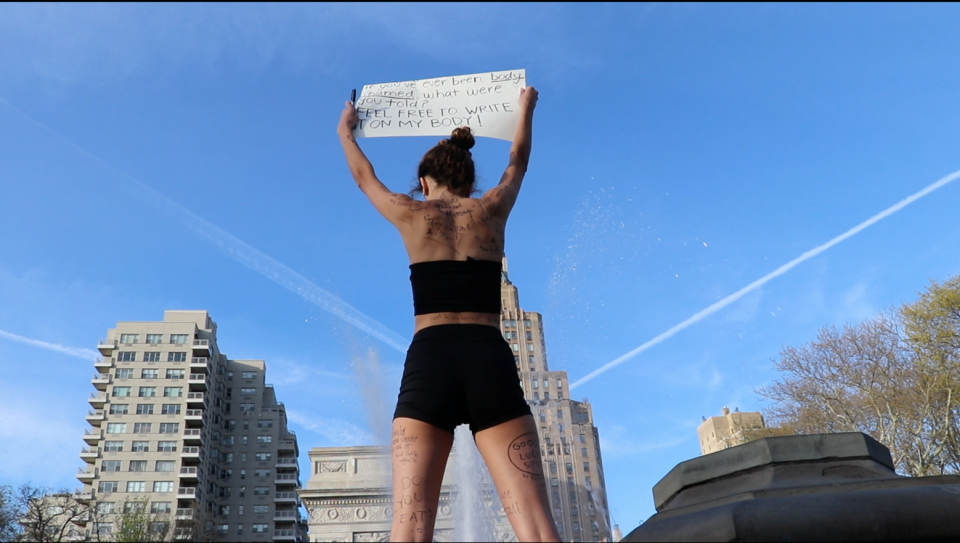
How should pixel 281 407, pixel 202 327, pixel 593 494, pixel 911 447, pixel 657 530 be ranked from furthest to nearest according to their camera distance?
pixel 281 407, pixel 202 327, pixel 593 494, pixel 911 447, pixel 657 530

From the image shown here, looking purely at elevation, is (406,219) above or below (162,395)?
below

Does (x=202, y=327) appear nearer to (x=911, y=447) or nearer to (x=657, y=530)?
(x=911, y=447)

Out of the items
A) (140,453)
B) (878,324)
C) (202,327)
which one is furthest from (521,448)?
(202,327)

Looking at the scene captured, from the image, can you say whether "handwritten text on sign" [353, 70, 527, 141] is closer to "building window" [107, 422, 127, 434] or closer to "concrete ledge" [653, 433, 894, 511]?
"concrete ledge" [653, 433, 894, 511]

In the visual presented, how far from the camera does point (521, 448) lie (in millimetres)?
2381

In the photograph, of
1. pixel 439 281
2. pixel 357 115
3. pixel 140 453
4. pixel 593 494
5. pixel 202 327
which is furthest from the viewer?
Result: pixel 202 327

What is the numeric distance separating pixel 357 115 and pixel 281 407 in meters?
79.1

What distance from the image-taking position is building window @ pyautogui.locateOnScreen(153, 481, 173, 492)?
6291 centimetres

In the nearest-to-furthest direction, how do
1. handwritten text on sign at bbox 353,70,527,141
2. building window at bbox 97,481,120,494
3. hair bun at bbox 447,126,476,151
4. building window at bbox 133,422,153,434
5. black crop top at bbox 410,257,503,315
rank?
black crop top at bbox 410,257,503,315 → hair bun at bbox 447,126,476,151 → handwritten text on sign at bbox 353,70,527,141 → building window at bbox 97,481,120,494 → building window at bbox 133,422,153,434

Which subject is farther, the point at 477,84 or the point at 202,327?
the point at 202,327

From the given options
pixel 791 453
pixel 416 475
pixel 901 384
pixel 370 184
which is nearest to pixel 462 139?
pixel 370 184

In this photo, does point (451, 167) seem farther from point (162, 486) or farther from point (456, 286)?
point (162, 486)

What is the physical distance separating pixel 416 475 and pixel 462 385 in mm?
309

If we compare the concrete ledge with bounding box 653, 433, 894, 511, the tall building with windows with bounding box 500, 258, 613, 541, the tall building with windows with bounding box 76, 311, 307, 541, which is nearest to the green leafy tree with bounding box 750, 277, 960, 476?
the tall building with windows with bounding box 500, 258, 613, 541
